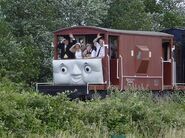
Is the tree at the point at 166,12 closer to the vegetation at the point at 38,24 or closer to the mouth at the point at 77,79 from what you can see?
the vegetation at the point at 38,24

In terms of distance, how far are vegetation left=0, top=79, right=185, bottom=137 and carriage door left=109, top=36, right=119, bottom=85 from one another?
834 cm

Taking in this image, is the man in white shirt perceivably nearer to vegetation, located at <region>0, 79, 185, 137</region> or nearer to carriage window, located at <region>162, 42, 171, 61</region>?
carriage window, located at <region>162, 42, 171, 61</region>

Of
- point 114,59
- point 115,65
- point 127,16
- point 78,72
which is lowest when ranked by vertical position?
point 78,72

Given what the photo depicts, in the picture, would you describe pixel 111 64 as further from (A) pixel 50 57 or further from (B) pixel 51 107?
(B) pixel 51 107

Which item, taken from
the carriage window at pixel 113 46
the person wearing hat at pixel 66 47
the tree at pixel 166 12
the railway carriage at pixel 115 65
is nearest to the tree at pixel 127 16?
the tree at pixel 166 12

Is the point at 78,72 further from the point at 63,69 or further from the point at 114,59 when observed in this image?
the point at 114,59

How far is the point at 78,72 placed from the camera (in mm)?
22438

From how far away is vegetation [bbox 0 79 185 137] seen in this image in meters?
11.0

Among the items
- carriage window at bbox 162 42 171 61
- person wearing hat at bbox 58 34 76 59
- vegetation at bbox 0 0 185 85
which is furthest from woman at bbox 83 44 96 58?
carriage window at bbox 162 42 171 61

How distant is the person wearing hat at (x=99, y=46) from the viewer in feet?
72.3

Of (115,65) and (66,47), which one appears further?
(66,47)

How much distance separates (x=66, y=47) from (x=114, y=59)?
199 cm

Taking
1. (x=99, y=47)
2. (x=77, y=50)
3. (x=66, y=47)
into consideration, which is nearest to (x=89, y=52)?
(x=77, y=50)

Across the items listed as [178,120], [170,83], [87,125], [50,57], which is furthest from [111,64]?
[87,125]
